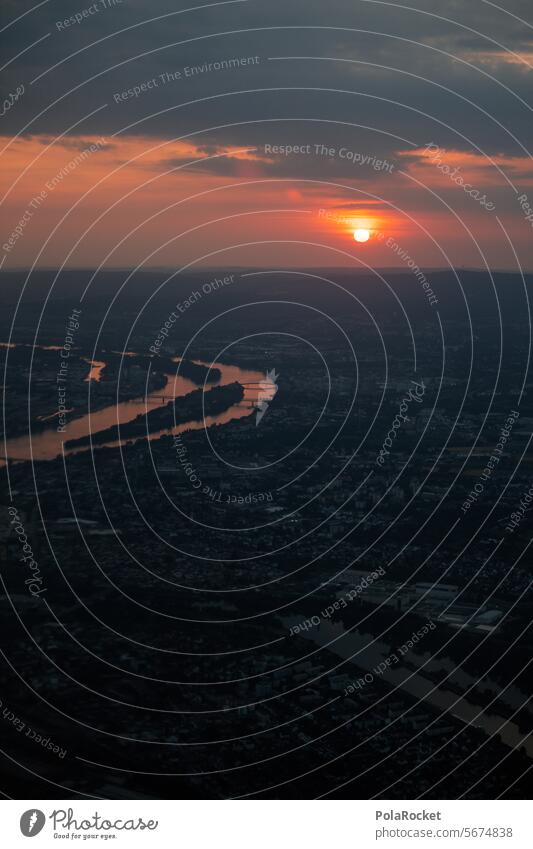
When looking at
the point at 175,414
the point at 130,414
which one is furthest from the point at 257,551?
the point at 175,414

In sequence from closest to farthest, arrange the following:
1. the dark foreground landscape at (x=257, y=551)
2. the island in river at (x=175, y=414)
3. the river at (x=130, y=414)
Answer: the dark foreground landscape at (x=257, y=551) → the river at (x=130, y=414) → the island in river at (x=175, y=414)

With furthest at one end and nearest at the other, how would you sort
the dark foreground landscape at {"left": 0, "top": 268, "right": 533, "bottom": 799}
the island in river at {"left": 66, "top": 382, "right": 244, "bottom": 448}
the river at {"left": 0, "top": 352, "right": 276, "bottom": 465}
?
1. the island in river at {"left": 66, "top": 382, "right": 244, "bottom": 448}
2. the river at {"left": 0, "top": 352, "right": 276, "bottom": 465}
3. the dark foreground landscape at {"left": 0, "top": 268, "right": 533, "bottom": 799}

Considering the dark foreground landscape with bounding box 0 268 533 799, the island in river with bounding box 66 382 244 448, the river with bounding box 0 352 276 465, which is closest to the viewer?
the dark foreground landscape with bounding box 0 268 533 799

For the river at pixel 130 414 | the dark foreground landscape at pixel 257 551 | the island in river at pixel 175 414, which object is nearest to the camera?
the dark foreground landscape at pixel 257 551

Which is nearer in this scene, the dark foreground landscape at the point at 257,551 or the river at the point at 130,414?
the dark foreground landscape at the point at 257,551

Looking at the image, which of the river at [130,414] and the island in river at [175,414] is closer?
the river at [130,414]

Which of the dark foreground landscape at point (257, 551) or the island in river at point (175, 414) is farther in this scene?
the island in river at point (175, 414)

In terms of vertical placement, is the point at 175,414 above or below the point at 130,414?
above

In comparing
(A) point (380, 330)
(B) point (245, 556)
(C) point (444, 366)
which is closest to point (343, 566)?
(B) point (245, 556)

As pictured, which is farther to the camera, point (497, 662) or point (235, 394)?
point (235, 394)

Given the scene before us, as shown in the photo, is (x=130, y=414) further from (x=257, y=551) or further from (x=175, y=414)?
(x=257, y=551)

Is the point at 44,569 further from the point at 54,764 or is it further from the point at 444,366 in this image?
the point at 444,366
